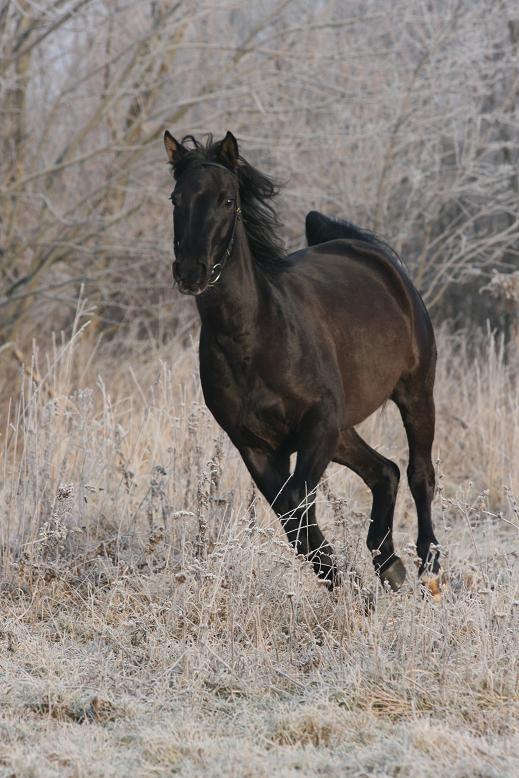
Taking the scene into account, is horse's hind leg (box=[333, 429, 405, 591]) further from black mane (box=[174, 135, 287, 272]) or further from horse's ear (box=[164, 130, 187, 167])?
horse's ear (box=[164, 130, 187, 167])

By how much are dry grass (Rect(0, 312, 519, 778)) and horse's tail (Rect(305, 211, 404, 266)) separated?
1.12 m

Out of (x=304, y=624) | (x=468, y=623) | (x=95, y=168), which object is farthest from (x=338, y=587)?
(x=95, y=168)

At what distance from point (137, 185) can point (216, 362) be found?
280 inches

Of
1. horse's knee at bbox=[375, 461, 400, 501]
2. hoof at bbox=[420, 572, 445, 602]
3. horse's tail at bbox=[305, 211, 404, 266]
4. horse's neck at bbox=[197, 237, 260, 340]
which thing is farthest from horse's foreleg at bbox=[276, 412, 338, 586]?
horse's tail at bbox=[305, 211, 404, 266]

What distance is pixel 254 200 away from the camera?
15.7ft

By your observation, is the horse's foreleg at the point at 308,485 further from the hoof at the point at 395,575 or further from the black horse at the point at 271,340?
the hoof at the point at 395,575

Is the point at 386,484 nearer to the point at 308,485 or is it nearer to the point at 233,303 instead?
the point at 308,485

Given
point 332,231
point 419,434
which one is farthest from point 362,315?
point 332,231

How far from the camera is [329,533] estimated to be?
20.0 feet

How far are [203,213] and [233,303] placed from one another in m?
0.39

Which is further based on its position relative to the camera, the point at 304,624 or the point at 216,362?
the point at 216,362

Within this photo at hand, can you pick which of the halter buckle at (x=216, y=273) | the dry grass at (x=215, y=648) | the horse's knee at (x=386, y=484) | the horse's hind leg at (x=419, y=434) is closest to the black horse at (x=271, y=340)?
the halter buckle at (x=216, y=273)

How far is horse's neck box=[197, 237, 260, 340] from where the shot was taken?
4.50 meters

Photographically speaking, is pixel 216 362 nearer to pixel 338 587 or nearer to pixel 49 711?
pixel 338 587
